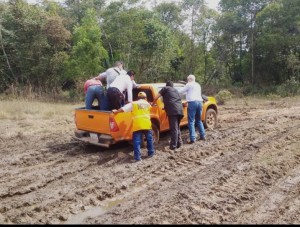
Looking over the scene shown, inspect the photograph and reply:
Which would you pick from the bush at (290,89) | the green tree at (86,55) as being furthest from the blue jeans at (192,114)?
the bush at (290,89)

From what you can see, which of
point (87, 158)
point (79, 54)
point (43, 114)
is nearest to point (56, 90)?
point (79, 54)

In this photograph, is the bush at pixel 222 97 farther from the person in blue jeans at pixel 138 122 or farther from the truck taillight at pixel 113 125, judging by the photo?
the truck taillight at pixel 113 125

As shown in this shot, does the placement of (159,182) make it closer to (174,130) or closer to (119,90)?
(174,130)

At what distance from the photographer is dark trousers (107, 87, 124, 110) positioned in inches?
316

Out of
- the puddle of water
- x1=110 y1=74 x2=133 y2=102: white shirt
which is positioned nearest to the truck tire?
x1=110 y1=74 x2=133 y2=102: white shirt

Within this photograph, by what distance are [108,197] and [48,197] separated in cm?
96

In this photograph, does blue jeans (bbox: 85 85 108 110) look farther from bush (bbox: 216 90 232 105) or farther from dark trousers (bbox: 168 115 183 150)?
bush (bbox: 216 90 232 105)

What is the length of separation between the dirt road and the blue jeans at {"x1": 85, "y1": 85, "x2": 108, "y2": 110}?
1118 millimetres

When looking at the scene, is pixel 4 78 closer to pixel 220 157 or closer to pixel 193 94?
pixel 193 94

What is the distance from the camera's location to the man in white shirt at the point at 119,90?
26.3 ft

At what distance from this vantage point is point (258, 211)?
486 cm

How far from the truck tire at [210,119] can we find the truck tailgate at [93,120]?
11.8ft

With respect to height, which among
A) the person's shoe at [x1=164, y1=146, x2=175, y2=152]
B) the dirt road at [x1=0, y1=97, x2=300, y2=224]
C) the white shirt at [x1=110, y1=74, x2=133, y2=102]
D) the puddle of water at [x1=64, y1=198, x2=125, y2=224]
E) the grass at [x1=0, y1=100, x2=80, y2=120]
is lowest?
the puddle of water at [x1=64, y1=198, x2=125, y2=224]

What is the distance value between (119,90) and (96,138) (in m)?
1.24
